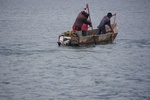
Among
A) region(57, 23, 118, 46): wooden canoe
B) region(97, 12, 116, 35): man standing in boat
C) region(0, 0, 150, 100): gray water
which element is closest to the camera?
region(0, 0, 150, 100): gray water

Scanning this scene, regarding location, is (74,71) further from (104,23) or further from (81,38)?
(104,23)

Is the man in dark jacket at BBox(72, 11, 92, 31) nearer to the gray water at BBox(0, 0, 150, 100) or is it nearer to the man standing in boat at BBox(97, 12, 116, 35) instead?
the man standing in boat at BBox(97, 12, 116, 35)

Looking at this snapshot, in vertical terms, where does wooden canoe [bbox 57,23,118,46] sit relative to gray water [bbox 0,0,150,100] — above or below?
above

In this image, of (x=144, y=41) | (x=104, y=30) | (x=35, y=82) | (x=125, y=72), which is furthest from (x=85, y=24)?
(x=35, y=82)

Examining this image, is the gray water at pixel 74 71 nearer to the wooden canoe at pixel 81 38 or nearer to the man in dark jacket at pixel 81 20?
the wooden canoe at pixel 81 38

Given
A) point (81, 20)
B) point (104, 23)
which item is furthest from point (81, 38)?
point (104, 23)

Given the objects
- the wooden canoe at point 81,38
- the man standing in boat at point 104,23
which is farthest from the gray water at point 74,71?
the man standing in boat at point 104,23

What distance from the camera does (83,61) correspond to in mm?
21344

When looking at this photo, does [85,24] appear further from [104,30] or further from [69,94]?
[69,94]

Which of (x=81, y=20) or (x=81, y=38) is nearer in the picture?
(x=81, y=38)

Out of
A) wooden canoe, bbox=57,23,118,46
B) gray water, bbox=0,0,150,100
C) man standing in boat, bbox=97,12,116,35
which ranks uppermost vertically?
man standing in boat, bbox=97,12,116,35

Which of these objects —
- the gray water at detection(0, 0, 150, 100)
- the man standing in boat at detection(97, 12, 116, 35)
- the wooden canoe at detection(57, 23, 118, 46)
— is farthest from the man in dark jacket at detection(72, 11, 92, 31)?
the gray water at detection(0, 0, 150, 100)

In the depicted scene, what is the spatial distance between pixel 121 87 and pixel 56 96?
2611mm

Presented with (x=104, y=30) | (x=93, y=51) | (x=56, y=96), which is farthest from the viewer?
(x=104, y=30)
